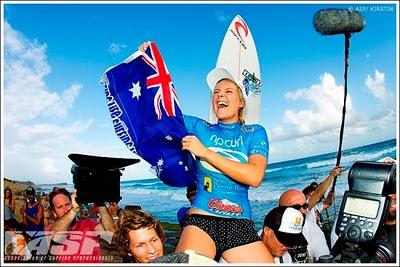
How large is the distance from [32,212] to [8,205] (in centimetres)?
17

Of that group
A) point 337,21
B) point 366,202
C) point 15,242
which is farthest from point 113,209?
point 337,21

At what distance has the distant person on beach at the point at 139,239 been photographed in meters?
3.28

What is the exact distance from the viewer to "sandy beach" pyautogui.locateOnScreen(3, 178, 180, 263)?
12.6 feet

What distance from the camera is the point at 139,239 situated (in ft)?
10.8

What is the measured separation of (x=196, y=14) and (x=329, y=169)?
1.43 m

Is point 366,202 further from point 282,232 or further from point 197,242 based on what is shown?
point 197,242

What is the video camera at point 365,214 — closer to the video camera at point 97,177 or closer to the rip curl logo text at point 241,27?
the rip curl logo text at point 241,27

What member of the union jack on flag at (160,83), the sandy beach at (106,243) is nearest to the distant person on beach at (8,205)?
the sandy beach at (106,243)

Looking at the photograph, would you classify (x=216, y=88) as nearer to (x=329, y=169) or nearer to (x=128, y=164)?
(x=128, y=164)

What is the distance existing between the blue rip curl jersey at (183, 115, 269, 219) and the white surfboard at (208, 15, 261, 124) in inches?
9.1

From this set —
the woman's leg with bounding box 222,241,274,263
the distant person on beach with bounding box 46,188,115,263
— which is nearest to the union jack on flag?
the distant person on beach with bounding box 46,188,115,263

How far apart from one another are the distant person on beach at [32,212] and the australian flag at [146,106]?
2.92ft

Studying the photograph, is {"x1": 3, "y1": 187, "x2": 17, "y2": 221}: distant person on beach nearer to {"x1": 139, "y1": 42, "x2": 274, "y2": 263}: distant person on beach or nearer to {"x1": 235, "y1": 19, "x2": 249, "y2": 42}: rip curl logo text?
{"x1": 139, "y1": 42, "x2": 274, "y2": 263}: distant person on beach

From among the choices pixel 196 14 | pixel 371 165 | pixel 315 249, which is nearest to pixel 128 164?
pixel 196 14
